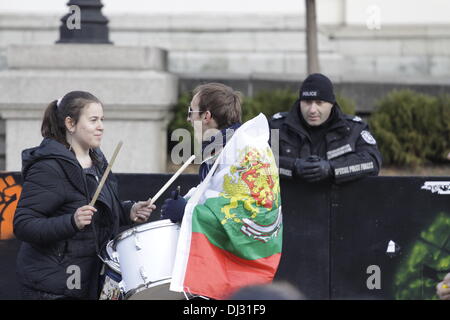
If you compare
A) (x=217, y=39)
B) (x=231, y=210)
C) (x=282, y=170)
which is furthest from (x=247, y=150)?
(x=217, y=39)

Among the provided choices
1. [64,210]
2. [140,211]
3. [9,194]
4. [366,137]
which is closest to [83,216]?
[64,210]

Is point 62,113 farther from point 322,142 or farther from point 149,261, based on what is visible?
point 322,142

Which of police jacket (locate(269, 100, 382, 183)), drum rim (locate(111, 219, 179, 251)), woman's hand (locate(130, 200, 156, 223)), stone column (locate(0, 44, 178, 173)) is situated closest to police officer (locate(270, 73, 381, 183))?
police jacket (locate(269, 100, 382, 183))

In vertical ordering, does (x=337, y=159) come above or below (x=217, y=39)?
below

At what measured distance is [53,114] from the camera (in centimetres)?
505

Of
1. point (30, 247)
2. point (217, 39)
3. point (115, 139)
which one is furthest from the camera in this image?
point (217, 39)

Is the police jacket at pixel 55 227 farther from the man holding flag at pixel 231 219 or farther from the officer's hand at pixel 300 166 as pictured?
the officer's hand at pixel 300 166

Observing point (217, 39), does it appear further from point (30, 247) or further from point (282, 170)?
point (30, 247)

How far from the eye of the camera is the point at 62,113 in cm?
502

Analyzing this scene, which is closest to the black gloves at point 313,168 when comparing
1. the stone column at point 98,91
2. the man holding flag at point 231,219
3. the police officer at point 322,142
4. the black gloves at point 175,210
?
the police officer at point 322,142

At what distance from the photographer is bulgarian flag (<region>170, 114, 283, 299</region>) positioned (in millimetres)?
4637

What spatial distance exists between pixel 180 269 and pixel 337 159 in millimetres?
2368

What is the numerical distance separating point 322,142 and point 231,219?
7.87 feet

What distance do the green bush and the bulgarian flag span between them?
6.39 meters
